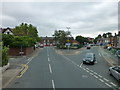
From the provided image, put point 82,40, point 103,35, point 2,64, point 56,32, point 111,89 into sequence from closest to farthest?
point 111,89 → point 2,64 → point 56,32 → point 82,40 → point 103,35

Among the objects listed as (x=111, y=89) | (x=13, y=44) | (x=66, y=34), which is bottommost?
(x=111, y=89)

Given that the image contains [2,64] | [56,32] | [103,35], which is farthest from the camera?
[103,35]

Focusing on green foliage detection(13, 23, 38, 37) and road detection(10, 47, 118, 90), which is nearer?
road detection(10, 47, 118, 90)

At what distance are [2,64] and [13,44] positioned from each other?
758 inches

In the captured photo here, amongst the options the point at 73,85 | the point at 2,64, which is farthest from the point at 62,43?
the point at 73,85

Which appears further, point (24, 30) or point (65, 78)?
point (24, 30)

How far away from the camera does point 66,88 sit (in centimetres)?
846

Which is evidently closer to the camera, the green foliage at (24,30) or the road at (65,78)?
the road at (65,78)

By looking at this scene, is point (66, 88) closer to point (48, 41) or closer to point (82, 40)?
point (82, 40)

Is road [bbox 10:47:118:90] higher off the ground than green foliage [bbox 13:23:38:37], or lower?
lower

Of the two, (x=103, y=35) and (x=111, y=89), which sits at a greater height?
(x=103, y=35)

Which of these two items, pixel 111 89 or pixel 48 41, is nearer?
pixel 111 89

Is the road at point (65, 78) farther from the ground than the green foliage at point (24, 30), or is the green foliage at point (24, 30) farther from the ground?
the green foliage at point (24, 30)

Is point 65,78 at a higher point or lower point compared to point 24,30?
lower
